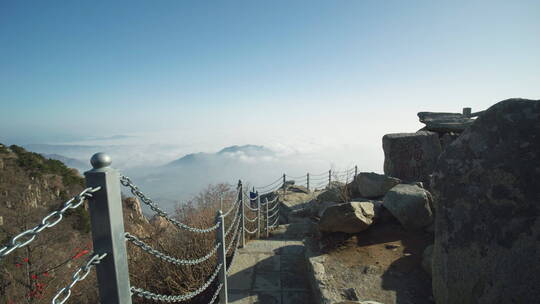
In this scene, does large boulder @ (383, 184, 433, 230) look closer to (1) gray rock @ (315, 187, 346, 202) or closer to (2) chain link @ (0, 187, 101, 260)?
(1) gray rock @ (315, 187, 346, 202)

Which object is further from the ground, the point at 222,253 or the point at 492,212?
the point at 492,212

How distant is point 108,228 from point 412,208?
4560 millimetres

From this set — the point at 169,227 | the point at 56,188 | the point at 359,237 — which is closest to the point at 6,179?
the point at 56,188

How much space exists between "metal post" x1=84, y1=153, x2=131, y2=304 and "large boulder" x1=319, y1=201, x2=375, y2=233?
3.62 meters

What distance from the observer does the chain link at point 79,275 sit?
1092mm

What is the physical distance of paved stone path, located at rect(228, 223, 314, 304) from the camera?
142 inches

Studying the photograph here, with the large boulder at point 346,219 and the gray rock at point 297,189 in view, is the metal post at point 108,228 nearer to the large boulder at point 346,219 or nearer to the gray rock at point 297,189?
the large boulder at point 346,219

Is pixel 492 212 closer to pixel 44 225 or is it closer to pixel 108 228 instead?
pixel 108 228

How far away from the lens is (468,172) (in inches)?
93.4

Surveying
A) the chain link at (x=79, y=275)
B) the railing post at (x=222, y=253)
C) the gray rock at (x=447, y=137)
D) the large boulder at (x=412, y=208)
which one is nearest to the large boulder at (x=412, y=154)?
the gray rock at (x=447, y=137)

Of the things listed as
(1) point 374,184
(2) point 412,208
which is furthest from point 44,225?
(1) point 374,184

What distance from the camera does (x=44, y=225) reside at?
3.44 ft

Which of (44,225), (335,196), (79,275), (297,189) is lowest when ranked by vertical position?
(297,189)

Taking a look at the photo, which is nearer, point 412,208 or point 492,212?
point 492,212
